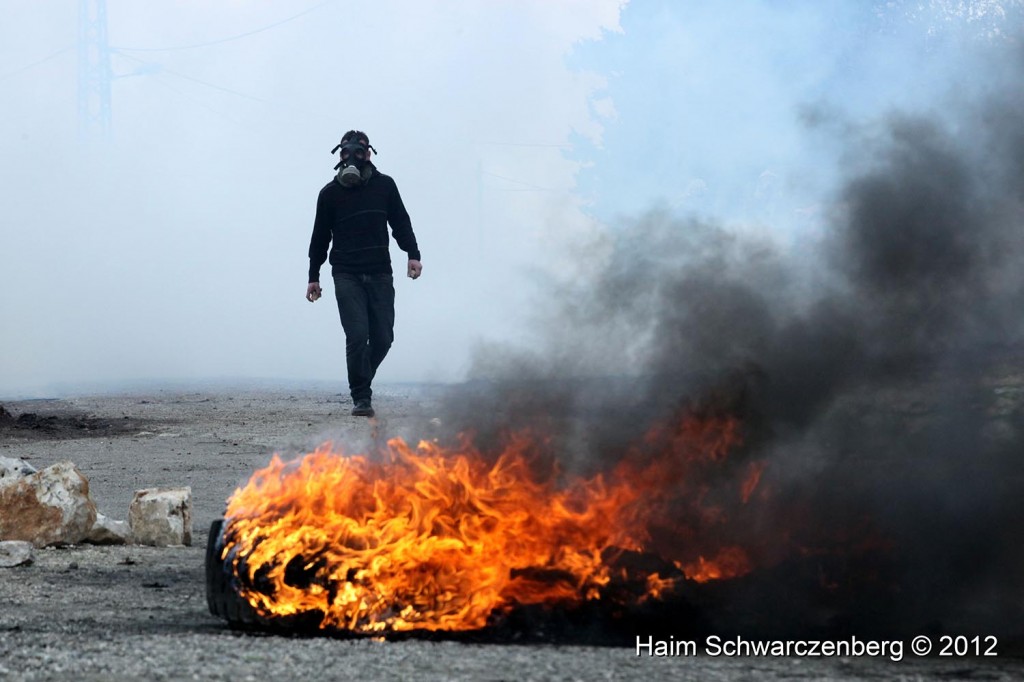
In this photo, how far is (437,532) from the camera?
5.92 m

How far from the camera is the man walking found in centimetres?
1314

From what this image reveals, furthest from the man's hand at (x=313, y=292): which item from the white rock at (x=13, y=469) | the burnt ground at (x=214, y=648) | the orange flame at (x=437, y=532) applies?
the orange flame at (x=437, y=532)

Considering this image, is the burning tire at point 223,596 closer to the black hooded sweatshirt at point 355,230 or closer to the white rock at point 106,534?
the white rock at point 106,534

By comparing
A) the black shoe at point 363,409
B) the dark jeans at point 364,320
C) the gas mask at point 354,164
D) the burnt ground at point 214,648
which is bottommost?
the burnt ground at point 214,648

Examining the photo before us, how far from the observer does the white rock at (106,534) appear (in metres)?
8.04

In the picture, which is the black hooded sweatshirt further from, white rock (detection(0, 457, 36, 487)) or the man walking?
white rock (detection(0, 457, 36, 487))

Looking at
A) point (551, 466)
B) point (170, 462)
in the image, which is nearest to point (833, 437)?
point (551, 466)

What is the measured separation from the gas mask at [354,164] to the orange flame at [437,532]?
22.7 ft

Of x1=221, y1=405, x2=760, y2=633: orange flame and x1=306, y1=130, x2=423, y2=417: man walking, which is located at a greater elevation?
x1=306, y1=130, x2=423, y2=417: man walking

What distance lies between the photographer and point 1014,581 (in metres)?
6.29

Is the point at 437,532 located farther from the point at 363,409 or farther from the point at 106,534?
the point at 363,409

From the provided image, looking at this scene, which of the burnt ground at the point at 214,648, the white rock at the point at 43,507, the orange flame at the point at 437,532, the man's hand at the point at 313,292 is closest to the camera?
the burnt ground at the point at 214,648

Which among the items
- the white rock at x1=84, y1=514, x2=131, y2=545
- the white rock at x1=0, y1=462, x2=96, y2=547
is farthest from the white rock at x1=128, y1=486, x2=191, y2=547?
the white rock at x1=0, y1=462, x2=96, y2=547

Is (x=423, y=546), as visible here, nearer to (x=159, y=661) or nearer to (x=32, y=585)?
(x=159, y=661)
